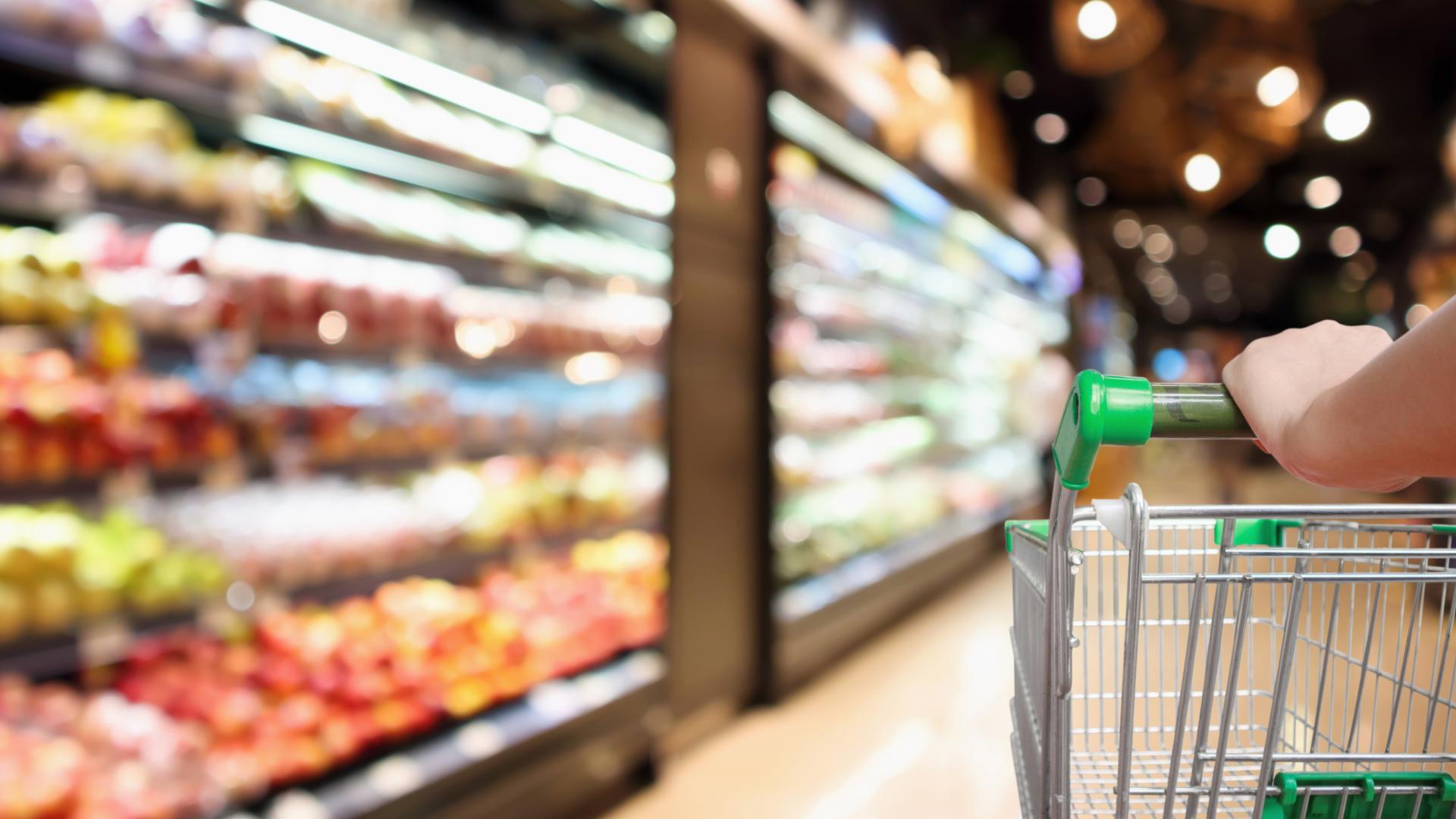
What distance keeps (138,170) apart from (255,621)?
1171 millimetres

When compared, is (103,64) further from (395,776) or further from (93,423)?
(395,776)

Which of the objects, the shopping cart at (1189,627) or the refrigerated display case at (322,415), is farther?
the refrigerated display case at (322,415)

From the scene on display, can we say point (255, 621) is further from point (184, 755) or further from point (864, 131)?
point (864, 131)

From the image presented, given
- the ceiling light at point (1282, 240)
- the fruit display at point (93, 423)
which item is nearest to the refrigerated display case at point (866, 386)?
the fruit display at point (93, 423)

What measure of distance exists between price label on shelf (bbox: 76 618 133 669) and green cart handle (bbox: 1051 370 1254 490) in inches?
75.8

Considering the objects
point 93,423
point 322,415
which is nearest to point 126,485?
point 93,423

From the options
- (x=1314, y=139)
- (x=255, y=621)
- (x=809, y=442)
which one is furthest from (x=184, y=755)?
(x=1314, y=139)

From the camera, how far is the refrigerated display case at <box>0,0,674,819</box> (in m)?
2.02

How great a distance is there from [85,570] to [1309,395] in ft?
7.18

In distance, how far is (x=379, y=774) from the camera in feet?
8.50

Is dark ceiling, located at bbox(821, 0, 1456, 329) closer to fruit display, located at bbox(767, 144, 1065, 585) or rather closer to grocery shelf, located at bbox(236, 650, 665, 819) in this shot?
fruit display, located at bbox(767, 144, 1065, 585)

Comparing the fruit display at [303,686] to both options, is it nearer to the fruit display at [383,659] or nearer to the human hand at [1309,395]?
the fruit display at [383,659]

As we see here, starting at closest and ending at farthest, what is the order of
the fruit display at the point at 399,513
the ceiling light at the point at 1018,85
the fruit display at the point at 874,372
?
1. the fruit display at the point at 399,513
2. the fruit display at the point at 874,372
3. the ceiling light at the point at 1018,85

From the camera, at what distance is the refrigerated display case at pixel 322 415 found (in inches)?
79.4
